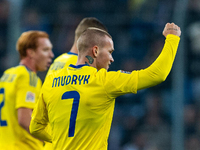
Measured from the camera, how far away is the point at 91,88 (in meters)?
3.18

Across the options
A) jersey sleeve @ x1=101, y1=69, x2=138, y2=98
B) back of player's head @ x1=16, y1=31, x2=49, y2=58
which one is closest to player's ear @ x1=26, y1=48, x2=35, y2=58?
back of player's head @ x1=16, y1=31, x2=49, y2=58

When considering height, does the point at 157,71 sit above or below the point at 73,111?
above

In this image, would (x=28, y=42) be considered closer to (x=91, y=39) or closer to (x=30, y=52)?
(x=30, y=52)

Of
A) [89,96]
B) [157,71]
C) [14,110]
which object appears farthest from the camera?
[14,110]

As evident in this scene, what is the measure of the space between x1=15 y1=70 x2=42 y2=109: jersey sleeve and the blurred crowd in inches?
175

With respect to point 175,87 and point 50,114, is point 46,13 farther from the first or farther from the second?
point 50,114

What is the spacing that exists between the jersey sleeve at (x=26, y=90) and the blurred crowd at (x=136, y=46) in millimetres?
4449

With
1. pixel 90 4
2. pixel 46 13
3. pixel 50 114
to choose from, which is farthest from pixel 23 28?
pixel 50 114

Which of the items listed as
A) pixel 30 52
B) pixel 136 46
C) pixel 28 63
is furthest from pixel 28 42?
pixel 136 46

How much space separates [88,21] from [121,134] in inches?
200

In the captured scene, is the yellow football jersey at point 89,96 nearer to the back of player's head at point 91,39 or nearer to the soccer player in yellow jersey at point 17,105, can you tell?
the back of player's head at point 91,39

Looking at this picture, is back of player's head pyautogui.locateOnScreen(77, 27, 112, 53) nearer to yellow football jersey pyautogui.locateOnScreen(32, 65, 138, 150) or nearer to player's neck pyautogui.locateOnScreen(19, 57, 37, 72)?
yellow football jersey pyautogui.locateOnScreen(32, 65, 138, 150)

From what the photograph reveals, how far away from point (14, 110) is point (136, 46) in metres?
5.68

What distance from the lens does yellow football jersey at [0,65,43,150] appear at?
482cm
